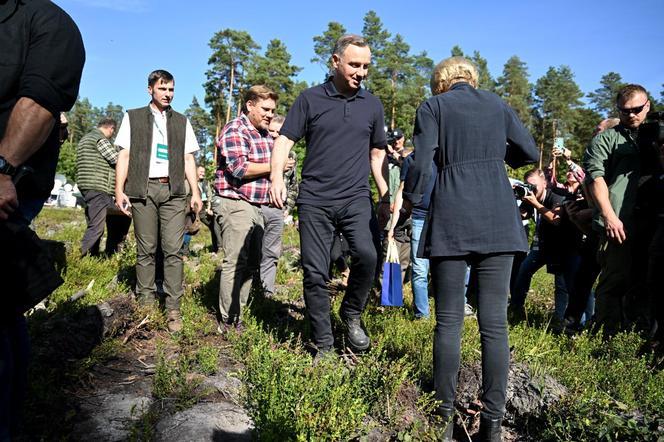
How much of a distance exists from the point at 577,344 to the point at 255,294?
340 centimetres

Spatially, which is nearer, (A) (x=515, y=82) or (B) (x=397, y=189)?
(B) (x=397, y=189)

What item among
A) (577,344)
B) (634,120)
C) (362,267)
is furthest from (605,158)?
(362,267)

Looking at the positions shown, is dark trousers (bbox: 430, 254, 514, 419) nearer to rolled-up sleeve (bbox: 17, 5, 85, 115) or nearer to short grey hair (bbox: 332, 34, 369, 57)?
short grey hair (bbox: 332, 34, 369, 57)

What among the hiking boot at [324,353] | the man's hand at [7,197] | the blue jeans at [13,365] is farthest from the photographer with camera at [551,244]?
the man's hand at [7,197]

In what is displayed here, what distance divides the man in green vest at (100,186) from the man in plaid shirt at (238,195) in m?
3.46

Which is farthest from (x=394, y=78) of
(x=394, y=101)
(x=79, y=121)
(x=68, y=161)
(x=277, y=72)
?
(x=79, y=121)

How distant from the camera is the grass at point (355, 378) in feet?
9.03

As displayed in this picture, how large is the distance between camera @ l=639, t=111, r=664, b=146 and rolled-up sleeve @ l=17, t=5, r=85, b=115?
4.22 metres

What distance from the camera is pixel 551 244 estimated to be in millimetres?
6453

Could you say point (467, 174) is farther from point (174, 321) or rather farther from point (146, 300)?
point (146, 300)

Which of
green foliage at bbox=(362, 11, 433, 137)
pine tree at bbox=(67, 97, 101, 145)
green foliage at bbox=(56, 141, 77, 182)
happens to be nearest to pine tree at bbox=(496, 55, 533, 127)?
green foliage at bbox=(362, 11, 433, 137)

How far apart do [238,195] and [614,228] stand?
331cm

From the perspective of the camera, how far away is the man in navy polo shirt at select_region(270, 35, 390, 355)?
13.4 ft

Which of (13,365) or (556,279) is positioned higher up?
(13,365)
